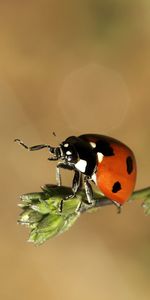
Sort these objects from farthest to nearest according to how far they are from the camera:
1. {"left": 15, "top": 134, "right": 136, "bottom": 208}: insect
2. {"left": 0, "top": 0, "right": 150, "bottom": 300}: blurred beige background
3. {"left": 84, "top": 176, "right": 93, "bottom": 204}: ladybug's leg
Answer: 1. {"left": 0, "top": 0, "right": 150, "bottom": 300}: blurred beige background
2. {"left": 15, "top": 134, "right": 136, "bottom": 208}: insect
3. {"left": 84, "top": 176, "right": 93, "bottom": 204}: ladybug's leg

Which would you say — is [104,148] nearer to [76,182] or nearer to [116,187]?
[116,187]

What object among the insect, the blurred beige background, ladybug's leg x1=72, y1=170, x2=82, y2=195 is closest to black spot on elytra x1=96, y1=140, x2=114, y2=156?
the insect

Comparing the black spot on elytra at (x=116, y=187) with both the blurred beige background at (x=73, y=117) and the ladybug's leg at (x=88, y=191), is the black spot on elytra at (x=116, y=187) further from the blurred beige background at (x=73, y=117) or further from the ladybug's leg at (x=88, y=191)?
the blurred beige background at (x=73, y=117)

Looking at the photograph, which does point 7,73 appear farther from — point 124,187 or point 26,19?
point 124,187

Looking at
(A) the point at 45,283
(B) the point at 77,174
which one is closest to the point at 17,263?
A: (A) the point at 45,283

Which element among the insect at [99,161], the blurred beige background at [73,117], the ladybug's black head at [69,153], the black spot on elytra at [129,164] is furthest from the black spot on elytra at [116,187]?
the blurred beige background at [73,117]

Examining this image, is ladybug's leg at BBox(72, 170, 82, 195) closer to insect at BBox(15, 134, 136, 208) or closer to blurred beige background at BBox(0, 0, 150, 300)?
insect at BBox(15, 134, 136, 208)
